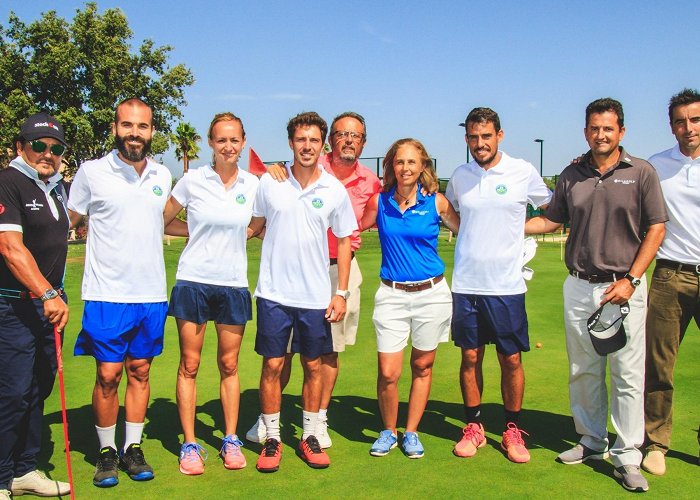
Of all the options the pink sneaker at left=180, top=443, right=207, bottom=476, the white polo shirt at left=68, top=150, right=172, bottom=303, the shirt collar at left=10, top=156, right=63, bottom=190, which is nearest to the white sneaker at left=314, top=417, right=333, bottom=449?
the pink sneaker at left=180, top=443, right=207, bottom=476

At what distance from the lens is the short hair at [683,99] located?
14.4ft

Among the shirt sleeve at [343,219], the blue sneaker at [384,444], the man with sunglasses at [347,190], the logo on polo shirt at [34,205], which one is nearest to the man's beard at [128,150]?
the logo on polo shirt at [34,205]

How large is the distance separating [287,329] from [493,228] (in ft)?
5.12

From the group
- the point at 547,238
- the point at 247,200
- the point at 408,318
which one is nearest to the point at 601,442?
the point at 408,318

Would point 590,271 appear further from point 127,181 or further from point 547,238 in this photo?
point 547,238

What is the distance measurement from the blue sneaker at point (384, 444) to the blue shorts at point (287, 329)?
0.75 metres

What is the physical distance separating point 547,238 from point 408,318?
24265 millimetres

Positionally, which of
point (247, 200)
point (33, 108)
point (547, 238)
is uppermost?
point (33, 108)

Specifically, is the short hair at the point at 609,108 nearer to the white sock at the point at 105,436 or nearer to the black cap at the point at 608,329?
the black cap at the point at 608,329

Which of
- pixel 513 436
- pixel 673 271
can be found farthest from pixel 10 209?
pixel 673 271

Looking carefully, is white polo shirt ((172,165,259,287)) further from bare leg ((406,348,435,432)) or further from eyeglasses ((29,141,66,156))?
bare leg ((406,348,435,432))

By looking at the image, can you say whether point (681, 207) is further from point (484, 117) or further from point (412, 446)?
point (412, 446)

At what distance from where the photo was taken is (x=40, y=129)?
4.00 metres

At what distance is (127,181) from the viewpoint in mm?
4199
